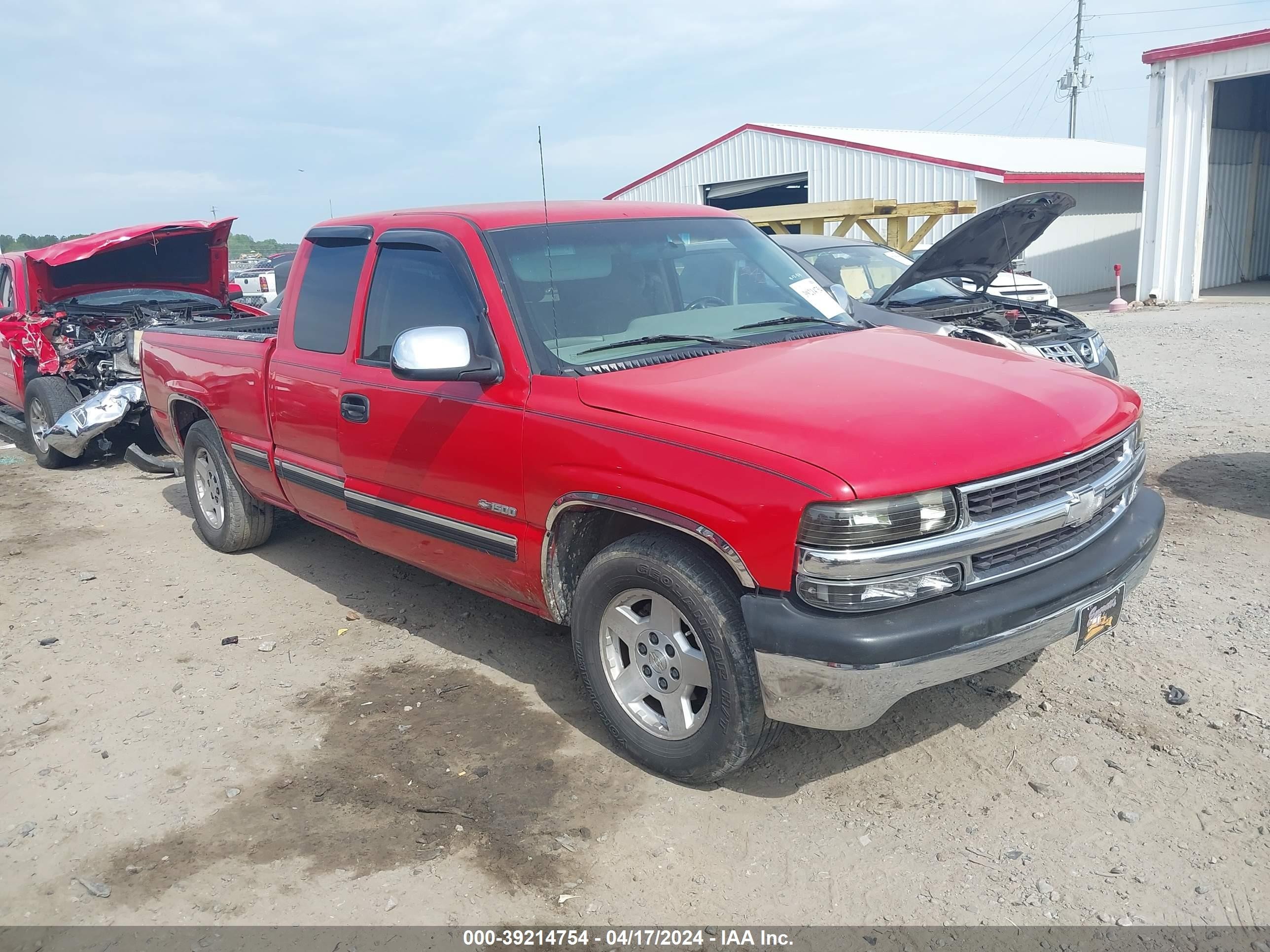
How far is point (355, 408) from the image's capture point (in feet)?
14.3

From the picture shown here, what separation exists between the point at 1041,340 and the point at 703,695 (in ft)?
17.6

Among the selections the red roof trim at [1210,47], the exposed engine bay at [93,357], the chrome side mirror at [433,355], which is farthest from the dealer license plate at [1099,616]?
the red roof trim at [1210,47]

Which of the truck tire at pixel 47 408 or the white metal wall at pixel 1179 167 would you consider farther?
the white metal wall at pixel 1179 167

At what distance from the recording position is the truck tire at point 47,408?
29.8ft

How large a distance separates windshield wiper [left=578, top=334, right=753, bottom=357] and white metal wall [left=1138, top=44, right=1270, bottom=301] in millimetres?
18706

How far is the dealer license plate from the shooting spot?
315 centimetres

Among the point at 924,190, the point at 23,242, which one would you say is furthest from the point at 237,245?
the point at 924,190

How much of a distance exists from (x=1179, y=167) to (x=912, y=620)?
19.7m

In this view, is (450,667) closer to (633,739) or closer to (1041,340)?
(633,739)

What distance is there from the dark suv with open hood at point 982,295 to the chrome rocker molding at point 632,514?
364 cm

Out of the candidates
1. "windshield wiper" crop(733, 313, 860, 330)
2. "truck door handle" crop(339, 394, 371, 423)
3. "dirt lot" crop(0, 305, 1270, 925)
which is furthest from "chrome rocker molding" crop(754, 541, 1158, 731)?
"truck door handle" crop(339, 394, 371, 423)

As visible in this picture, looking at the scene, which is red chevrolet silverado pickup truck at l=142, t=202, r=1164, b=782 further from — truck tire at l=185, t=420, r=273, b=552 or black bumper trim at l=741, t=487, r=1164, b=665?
truck tire at l=185, t=420, r=273, b=552

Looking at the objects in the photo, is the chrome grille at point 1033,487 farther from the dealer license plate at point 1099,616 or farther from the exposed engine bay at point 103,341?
the exposed engine bay at point 103,341

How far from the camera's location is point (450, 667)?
176 inches
